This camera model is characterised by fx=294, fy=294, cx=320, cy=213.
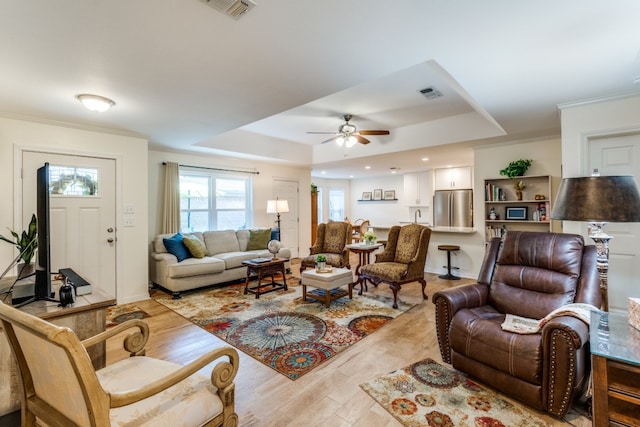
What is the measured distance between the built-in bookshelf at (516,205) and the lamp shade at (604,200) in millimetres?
2906

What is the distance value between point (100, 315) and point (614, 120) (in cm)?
458

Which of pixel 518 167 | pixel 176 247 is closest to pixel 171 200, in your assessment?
pixel 176 247

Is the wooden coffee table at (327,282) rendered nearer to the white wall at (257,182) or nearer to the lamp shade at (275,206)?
the lamp shade at (275,206)

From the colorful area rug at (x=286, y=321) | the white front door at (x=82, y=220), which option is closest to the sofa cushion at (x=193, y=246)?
the colorful area rug at (x=286, y=321)

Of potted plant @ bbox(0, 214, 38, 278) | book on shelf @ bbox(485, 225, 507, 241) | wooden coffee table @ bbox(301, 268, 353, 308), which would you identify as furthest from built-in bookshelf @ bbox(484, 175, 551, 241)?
potted plant @ bbox(0, 214, 38, 278)

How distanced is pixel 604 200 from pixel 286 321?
291 cm

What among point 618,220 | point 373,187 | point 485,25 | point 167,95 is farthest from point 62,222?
point 373,187

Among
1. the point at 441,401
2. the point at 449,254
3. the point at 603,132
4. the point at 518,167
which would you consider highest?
the point at 603,132

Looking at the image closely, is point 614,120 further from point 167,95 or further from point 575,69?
point 167,95

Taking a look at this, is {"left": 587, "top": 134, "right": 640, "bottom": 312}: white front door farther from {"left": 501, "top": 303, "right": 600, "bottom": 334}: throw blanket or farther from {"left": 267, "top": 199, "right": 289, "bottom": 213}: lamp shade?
{"left": 267, "top": 199, "right": 289, "bottom": 213}: lamp shade

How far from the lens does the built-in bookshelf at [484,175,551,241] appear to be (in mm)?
4512

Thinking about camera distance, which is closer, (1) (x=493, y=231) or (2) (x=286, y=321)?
(2) (x=286, y=321)

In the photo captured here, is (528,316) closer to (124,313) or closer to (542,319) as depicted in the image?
(542,319)

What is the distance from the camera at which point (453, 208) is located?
7.02 meters
